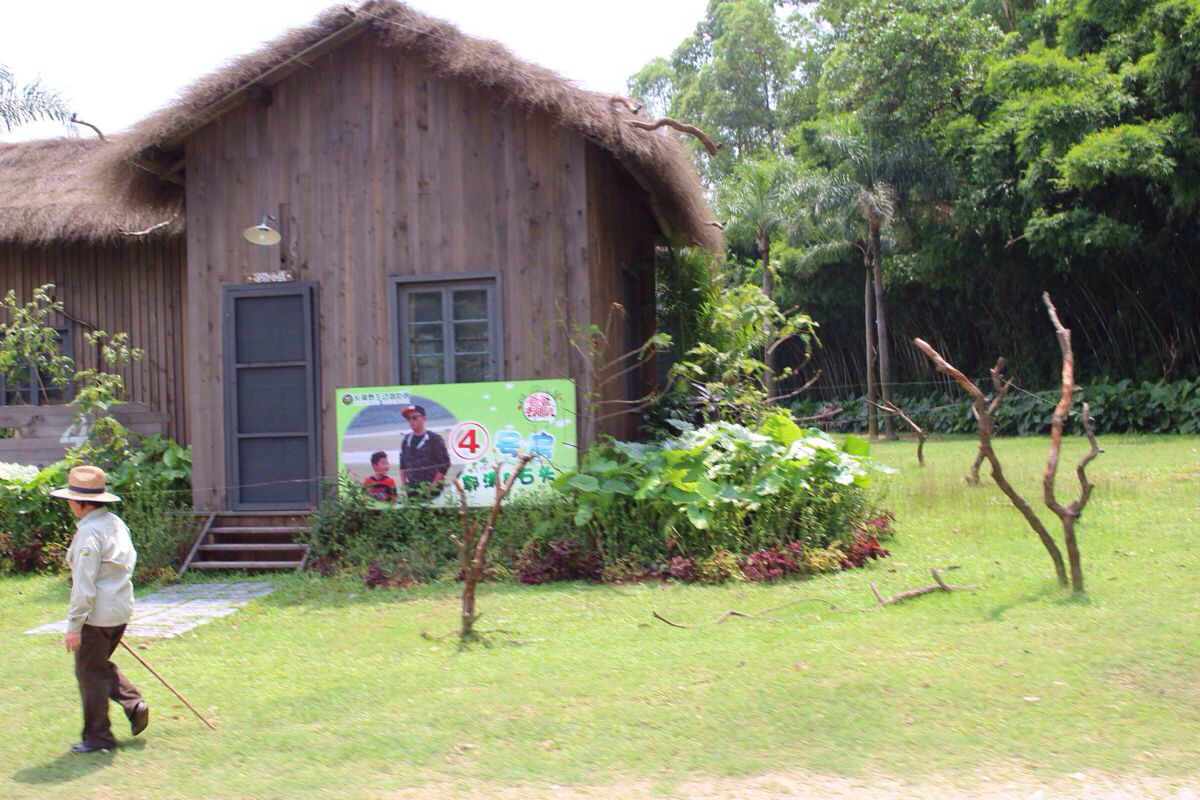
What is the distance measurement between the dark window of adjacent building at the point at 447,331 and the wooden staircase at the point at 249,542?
1.85m

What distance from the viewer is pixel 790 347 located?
40281 mm

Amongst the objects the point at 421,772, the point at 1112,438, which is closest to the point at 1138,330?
the point at 1112,438

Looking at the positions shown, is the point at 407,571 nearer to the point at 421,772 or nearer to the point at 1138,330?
the point at 421,772

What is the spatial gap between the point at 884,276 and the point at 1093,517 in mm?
22561

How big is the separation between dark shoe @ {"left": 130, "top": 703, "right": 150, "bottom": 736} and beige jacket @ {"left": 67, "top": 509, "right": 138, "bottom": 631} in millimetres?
434

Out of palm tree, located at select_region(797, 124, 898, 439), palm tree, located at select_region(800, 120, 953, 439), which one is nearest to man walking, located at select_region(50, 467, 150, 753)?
palm tree, located at select_region(797, 124, 898, 439)

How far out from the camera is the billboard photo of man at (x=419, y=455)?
10.3 m

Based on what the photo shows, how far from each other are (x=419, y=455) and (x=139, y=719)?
5065mm

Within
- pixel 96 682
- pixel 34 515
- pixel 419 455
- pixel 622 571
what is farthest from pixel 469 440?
pixel 96 682

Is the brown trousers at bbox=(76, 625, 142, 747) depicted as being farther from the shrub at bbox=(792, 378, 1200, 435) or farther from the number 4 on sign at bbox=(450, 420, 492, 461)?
the shrub at bbox=(792, 378, 1200, 435)

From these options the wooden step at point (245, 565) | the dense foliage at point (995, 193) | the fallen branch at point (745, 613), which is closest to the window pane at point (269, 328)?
the wooden step at point (245, 565)

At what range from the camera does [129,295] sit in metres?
13.9

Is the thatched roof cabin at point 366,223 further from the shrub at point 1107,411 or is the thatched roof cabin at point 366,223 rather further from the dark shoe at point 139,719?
the shrub at point 1107,411

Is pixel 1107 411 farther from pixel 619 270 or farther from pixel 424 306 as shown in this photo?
pixel 424 306
